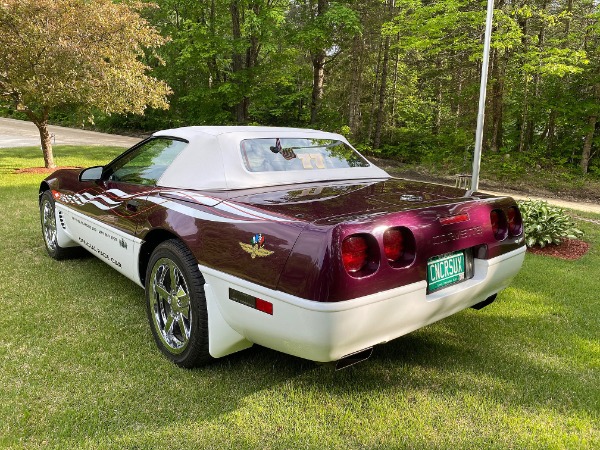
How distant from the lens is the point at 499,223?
9.87ft

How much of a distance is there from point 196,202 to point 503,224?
200cm

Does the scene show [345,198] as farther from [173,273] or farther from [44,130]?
[44,130]

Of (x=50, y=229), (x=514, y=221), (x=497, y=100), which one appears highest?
(x=497, y=100)

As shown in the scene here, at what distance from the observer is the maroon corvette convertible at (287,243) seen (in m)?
2.16

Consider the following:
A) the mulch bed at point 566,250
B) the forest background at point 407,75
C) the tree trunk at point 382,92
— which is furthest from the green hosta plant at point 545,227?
the tree trunk at point 382,92

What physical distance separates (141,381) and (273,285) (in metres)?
1.14

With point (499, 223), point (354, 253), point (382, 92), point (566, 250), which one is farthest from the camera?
point (382, 92)

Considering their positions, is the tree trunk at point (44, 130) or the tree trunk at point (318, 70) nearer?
the tree trunk at point (44, 130)

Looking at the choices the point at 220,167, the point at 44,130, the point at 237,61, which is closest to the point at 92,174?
the point at 220,167

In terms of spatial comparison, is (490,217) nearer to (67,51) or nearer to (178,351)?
(178,351)

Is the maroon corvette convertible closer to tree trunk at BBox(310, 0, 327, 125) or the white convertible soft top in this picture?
the white convertible soft top

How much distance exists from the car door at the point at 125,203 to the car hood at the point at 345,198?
2.96 feet

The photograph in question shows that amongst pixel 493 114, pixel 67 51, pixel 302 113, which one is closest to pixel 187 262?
pixel 67 51

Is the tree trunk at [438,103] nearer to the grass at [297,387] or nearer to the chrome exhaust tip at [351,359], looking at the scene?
the grass at [297,387]
